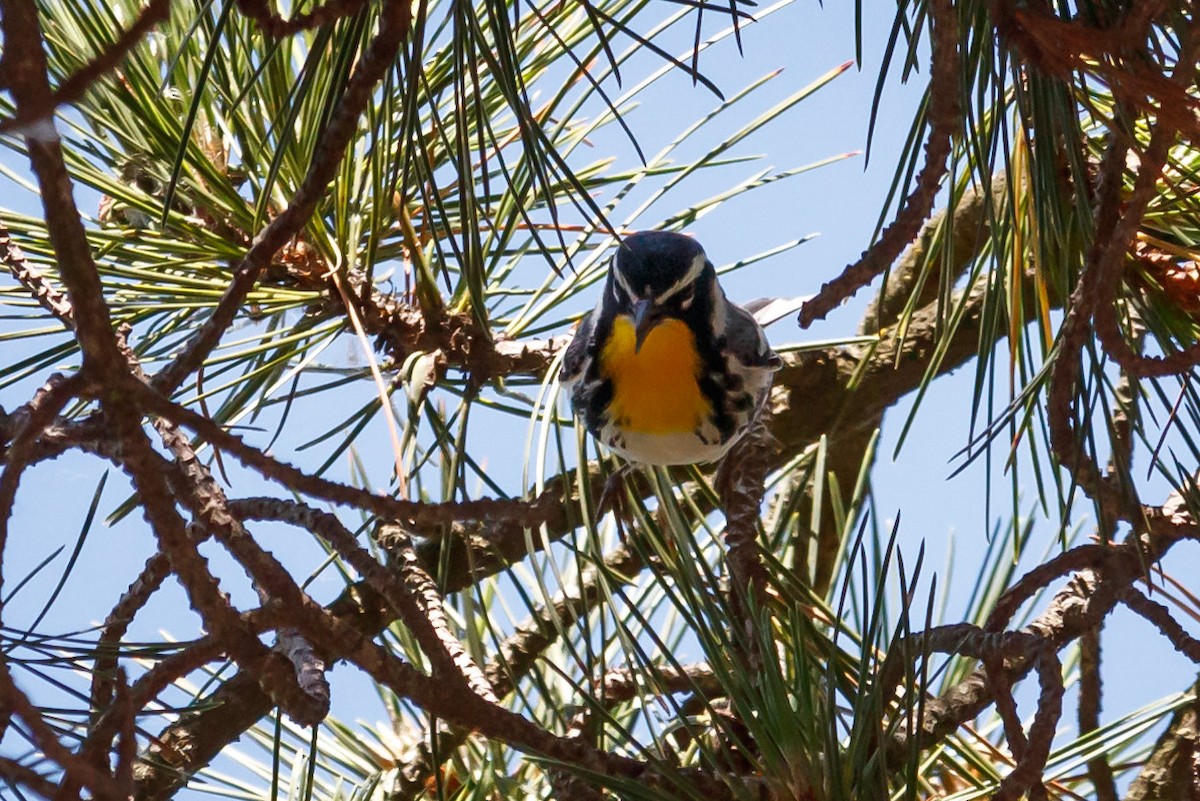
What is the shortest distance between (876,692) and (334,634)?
0.76 ft

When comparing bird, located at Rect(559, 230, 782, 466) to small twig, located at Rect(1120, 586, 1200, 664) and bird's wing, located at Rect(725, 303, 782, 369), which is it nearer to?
bird's wing, located at Rect(725, 303, 782, 369)

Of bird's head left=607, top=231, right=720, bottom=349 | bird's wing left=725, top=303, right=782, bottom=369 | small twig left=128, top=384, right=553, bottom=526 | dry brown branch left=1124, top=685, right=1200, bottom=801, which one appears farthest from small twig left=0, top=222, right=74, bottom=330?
dry brown branch left=1124, top=685, right=1200, bottom=801

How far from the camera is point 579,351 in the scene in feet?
3.05

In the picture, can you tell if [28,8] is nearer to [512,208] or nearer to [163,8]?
[163,8]

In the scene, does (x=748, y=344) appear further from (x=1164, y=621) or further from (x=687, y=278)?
(x=1164, y=621)

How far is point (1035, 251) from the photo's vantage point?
66cm

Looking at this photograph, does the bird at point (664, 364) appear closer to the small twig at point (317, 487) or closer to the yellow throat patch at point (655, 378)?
the yellow throat patch at point (655, 378)

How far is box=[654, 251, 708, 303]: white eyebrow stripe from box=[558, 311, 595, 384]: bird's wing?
84 mm

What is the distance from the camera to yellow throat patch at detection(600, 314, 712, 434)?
35.8 inches

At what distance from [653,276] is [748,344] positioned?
0.17m

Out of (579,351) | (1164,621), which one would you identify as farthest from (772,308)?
(1164,621)

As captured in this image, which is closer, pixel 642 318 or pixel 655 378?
pixel 642 318

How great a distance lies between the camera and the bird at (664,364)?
0.86m

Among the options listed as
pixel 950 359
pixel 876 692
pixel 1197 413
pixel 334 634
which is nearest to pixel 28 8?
pixel 334 634
